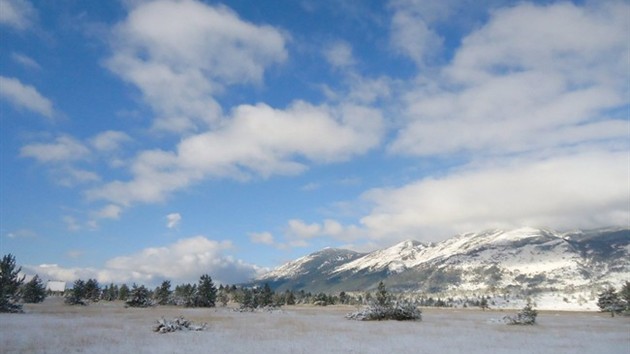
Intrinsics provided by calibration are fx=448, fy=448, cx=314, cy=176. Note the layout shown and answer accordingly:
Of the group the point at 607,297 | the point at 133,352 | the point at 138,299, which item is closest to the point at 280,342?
the point at 133,352

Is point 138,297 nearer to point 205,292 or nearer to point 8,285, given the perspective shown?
point 205,292

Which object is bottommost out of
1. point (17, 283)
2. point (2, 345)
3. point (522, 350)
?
point (522, 350)

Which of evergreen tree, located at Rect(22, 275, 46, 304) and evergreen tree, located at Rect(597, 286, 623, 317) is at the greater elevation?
evergreen tree, located at Rect(22, 275, 46, 304)

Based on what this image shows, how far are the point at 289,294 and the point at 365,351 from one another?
151 meters

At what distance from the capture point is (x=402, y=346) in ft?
98.4

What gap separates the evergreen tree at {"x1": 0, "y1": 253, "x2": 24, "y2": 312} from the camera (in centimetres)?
5809

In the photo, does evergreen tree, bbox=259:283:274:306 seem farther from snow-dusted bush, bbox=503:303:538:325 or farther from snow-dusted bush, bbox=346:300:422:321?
snow-dusted bush, bbox=503:303:538:325

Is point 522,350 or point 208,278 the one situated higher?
point 208,278

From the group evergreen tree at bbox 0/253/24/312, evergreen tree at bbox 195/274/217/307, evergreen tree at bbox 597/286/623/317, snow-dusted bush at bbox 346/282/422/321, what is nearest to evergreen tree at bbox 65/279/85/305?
evergreen tree at bbox 195/274/217/307

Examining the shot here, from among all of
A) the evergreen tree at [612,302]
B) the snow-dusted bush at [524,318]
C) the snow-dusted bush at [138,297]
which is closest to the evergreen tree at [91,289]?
the snow-dusted bush at [138,297]

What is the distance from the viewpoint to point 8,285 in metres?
60.6

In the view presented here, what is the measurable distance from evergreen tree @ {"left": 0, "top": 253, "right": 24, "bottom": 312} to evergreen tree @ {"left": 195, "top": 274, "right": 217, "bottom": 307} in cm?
5315

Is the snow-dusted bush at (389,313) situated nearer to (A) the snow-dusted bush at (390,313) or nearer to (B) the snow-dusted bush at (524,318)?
(A) the snow-dusted bush at (390,313)

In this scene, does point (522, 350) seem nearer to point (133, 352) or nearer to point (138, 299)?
point (133, 352)
